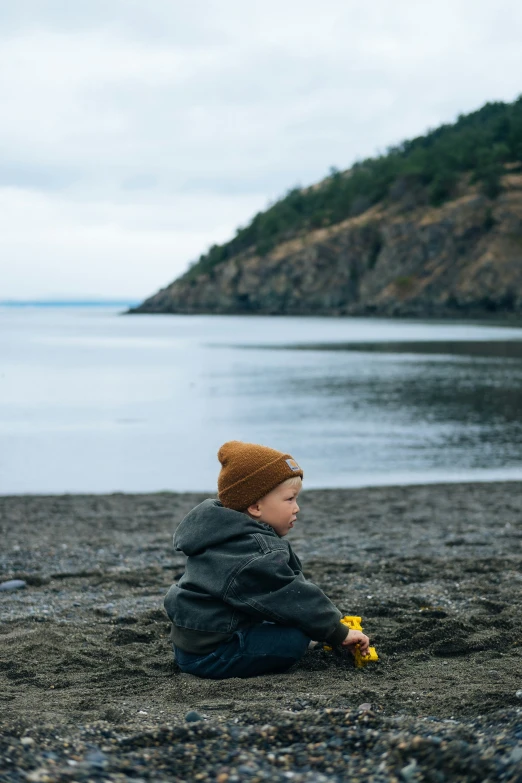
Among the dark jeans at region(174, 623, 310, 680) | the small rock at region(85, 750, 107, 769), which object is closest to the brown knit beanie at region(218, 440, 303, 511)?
the dark jeans at region(174, 623, 310, 680)

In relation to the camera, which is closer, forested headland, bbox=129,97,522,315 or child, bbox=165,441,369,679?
child, bbox=165,441,369,679

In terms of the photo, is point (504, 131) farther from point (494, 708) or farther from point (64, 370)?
point (494, 708)

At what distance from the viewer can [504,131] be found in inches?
4668

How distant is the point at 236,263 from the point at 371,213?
23.3 m

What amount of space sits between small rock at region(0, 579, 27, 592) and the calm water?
5840mm

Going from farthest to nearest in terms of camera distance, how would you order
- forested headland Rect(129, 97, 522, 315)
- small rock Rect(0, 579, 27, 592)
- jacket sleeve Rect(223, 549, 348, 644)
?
forested headland Rect(129, 97, 522, 315) < small rock Rect(0, 579, 27, 592) < jacket sleeve Rect(223, 549, 348, 644)

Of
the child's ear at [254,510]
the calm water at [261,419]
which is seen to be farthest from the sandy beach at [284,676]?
the calm water at [261,419]

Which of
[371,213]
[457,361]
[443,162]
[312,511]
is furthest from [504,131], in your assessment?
[312,511]

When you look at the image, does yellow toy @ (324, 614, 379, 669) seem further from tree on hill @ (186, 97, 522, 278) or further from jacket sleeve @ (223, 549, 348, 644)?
tree on hill @ (186, 97, 522, 278)

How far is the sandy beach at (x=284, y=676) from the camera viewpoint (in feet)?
9.02

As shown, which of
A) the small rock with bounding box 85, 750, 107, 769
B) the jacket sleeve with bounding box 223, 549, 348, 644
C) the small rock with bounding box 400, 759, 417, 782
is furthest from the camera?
the jacket sleeve with bounding box 223, 549, 348, 644

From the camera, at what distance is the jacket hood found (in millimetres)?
4004

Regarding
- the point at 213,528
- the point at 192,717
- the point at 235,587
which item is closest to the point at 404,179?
the point at 213,528

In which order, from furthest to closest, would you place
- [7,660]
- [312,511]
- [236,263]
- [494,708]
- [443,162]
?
[236,263]
[443,162]
[312,511]
[7,660]
[494,708]
